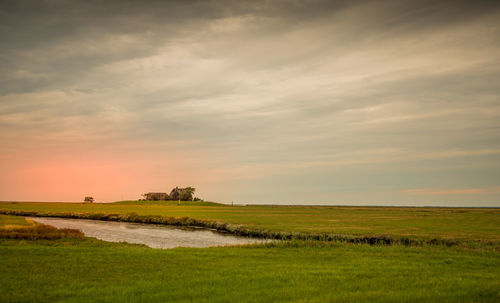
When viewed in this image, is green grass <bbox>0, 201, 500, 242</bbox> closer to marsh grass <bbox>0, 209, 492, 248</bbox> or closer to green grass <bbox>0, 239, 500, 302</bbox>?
marsh grass <bbox>0, 209, 492, 248</bbox>

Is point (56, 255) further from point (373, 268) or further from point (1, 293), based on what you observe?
point (373, 268)

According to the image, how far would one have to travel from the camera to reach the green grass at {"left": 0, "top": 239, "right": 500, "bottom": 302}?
14.4 metres

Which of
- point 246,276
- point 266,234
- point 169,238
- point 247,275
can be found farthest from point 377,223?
point 246,276

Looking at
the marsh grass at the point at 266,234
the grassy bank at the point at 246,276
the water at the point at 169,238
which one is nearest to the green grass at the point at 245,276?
the grassy bank at the point at 246,276

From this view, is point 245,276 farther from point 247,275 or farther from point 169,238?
point 169,238

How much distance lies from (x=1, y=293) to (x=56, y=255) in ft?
Result: 29.8

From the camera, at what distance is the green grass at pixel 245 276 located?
14352 mm

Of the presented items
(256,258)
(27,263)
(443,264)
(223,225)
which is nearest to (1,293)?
(27,263)

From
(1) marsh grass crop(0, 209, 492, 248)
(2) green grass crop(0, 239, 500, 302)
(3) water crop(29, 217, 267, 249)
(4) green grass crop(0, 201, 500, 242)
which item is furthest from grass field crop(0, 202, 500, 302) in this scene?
(4) green grass crop(0, 201, 500, 242)

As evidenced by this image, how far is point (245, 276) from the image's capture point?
58.4 ft

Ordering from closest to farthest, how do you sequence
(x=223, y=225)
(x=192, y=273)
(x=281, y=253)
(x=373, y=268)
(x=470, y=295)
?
(x=470, y=295)
(x=192, y=273)
(x=373, y=268)
(x=281, y=253)
(x=223, y=225)

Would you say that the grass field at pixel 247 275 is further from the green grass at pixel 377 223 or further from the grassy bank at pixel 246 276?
the green grass at pixel 377 223

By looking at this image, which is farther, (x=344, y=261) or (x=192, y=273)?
(x=344, y=261)

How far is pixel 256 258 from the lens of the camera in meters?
24.3
